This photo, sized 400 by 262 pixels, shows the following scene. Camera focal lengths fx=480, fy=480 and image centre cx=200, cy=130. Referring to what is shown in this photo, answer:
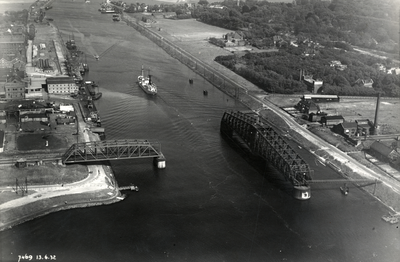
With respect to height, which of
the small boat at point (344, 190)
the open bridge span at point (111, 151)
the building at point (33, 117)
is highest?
the building at point (33, 117)

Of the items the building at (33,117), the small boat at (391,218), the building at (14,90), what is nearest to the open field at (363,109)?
the small boat at (391,218)

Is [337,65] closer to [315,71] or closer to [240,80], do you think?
[315,71]

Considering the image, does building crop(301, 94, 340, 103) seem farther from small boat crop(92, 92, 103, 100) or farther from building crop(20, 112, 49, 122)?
building crop(20, 112, 49, 122)

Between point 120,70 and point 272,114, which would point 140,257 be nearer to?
point 272,114

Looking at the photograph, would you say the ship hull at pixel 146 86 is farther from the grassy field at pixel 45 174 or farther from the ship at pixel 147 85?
the grassy field at pixel 45 174

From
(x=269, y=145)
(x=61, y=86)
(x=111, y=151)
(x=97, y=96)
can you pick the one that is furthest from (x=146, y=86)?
(x=269, y=145)

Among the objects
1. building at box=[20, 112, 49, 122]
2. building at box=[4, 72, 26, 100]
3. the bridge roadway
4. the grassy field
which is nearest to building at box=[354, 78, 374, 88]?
the bridge roadway

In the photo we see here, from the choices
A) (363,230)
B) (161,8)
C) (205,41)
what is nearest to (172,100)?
(363,230)
